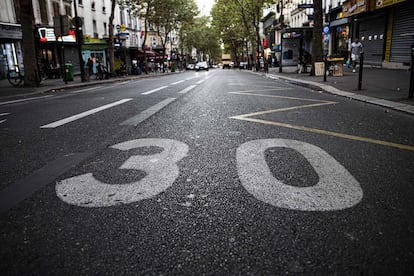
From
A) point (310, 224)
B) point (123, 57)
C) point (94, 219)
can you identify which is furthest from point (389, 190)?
point (123, 57)

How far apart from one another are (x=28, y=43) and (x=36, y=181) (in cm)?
1644

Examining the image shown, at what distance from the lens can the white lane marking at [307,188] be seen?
2193 millimetres

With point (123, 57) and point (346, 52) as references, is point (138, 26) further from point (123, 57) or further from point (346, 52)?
point (346, 52)

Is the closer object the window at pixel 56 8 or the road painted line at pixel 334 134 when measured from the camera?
the road painted line at pixel 334 134

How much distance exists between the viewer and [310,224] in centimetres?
192

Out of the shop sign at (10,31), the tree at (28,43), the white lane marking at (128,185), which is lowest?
the white lane marking at (128,185)

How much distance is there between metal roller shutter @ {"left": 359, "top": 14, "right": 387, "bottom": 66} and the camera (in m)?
23.2

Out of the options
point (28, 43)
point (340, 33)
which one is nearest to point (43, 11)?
point (28, 43)

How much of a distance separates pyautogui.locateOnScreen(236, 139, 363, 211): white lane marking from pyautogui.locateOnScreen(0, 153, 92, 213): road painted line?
1.57 m

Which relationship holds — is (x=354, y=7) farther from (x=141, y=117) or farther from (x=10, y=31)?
(x=10, y=31)

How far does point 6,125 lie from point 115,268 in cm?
509

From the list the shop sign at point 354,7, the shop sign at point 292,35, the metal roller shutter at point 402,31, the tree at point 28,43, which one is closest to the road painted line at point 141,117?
the tree at point 28,43

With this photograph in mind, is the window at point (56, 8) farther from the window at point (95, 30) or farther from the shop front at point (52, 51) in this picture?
the window at point (95, 30)

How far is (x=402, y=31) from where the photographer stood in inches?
806
